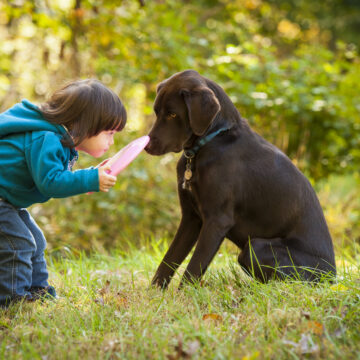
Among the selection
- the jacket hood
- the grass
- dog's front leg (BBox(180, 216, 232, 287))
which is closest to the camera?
the grass

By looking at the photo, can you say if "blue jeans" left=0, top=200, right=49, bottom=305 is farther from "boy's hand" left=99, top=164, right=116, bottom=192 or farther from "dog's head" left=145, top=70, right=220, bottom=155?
"dog's head" left=145, top=70, right=220, bottom=155

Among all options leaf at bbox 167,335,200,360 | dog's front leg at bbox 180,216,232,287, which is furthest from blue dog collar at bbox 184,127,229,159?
leaf at bbox 167,335,200,360

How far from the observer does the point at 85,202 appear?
603 cm

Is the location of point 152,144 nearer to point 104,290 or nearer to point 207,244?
point 207,244

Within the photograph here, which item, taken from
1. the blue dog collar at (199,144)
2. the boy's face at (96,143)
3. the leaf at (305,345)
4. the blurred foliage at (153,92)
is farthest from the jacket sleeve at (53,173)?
the blurred foliage at (153,92)

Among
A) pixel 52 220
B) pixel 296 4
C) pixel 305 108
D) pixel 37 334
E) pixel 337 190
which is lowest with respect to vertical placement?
pixel 52 220

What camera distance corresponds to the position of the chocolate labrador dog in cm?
285

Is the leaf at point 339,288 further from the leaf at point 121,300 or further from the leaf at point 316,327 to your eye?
the leaf at point 121,300

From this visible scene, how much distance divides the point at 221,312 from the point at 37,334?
3.18 feet

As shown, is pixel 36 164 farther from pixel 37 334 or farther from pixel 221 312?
pixel 221 312

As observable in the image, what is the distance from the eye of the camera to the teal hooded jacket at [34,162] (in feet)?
8.38

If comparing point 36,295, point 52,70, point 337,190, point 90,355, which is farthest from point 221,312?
point 52,70

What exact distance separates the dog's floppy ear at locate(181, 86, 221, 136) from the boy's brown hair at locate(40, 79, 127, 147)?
0.46m

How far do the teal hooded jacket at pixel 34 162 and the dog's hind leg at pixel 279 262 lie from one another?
1.08 m
